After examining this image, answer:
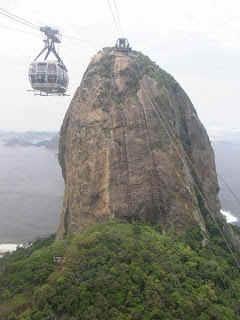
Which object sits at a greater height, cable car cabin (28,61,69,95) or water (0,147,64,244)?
cable car cabin (28,61,69,95)

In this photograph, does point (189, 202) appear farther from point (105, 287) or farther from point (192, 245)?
point (105, 287)

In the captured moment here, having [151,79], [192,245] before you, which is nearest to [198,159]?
[151,79]

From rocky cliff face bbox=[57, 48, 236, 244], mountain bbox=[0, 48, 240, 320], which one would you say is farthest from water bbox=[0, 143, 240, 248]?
rocky cliff face bbox=[57, 48, 236, 244]

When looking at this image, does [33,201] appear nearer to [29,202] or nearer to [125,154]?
[29,202]

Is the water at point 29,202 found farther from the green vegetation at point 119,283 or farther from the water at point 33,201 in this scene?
the green vegetation at point 119,283

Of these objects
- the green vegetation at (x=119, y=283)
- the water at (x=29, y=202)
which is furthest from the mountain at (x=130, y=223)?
the water at (x=29, y=202)

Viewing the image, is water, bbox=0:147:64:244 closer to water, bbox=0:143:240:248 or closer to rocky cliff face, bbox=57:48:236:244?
water, bbox=0:143:240:248

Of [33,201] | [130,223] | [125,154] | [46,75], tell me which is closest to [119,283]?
[130,223]
